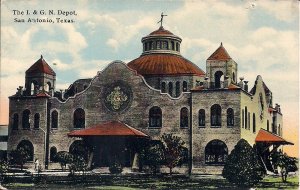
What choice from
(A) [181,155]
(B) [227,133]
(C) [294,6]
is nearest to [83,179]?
(A) [181,155]

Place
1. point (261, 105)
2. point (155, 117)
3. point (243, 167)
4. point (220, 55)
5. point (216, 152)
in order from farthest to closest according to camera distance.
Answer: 1. point (261, 105)
2. point (155, 117)
3. point (216, 152)
4. point (220, 55)
5. point (243, 167)

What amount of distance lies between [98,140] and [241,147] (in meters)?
7.25

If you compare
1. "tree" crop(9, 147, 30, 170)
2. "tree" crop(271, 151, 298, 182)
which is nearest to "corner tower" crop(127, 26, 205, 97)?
"tree" crop(271, 151, 298, 182)

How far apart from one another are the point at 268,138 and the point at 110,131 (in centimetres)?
732

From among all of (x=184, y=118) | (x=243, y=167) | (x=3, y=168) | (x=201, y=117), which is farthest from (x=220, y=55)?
(x=3, y=168)

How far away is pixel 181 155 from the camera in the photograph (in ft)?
108

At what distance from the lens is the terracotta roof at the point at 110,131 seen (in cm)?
3338

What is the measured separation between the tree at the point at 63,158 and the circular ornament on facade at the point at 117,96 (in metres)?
2.95

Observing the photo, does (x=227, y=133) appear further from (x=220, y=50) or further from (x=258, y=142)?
(x=220, y=50)

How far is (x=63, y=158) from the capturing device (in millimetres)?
34125

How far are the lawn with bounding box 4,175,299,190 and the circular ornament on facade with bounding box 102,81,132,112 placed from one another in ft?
13.5

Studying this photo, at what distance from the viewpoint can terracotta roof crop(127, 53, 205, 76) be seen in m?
36.6

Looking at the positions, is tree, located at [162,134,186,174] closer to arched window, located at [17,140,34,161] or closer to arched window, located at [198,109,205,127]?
arched window, located at [198,109,205,127]

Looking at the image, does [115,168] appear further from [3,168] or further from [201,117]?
[3,168]
